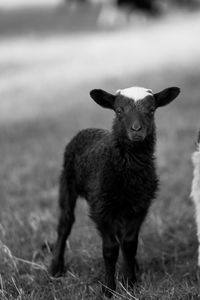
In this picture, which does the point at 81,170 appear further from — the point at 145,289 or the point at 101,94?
the point at 145,289

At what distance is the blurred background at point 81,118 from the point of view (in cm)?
589

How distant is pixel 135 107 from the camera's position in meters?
5.07

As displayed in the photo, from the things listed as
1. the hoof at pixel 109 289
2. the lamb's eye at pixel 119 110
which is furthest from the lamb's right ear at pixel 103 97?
the hoof at pixel 109 289

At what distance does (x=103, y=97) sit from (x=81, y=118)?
9288mm

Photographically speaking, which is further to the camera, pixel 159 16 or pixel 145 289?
pixel 159 16

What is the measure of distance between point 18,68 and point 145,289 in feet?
52.0

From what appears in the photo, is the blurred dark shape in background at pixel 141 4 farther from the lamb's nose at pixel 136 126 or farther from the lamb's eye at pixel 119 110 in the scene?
the lamb's nose at pixel 136 126

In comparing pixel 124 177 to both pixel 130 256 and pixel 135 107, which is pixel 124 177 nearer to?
pixel 135 107

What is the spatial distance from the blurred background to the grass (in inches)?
0.6

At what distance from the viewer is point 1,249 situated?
6.14m

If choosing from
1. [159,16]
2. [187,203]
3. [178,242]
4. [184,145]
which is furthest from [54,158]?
[159,16]

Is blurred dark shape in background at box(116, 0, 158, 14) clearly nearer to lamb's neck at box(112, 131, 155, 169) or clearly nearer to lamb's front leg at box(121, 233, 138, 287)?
lamb's neck at box(112, 131, 155, 169)

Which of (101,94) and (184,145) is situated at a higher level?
(101,94)

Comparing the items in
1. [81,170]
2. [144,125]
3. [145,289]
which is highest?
[144,125]
